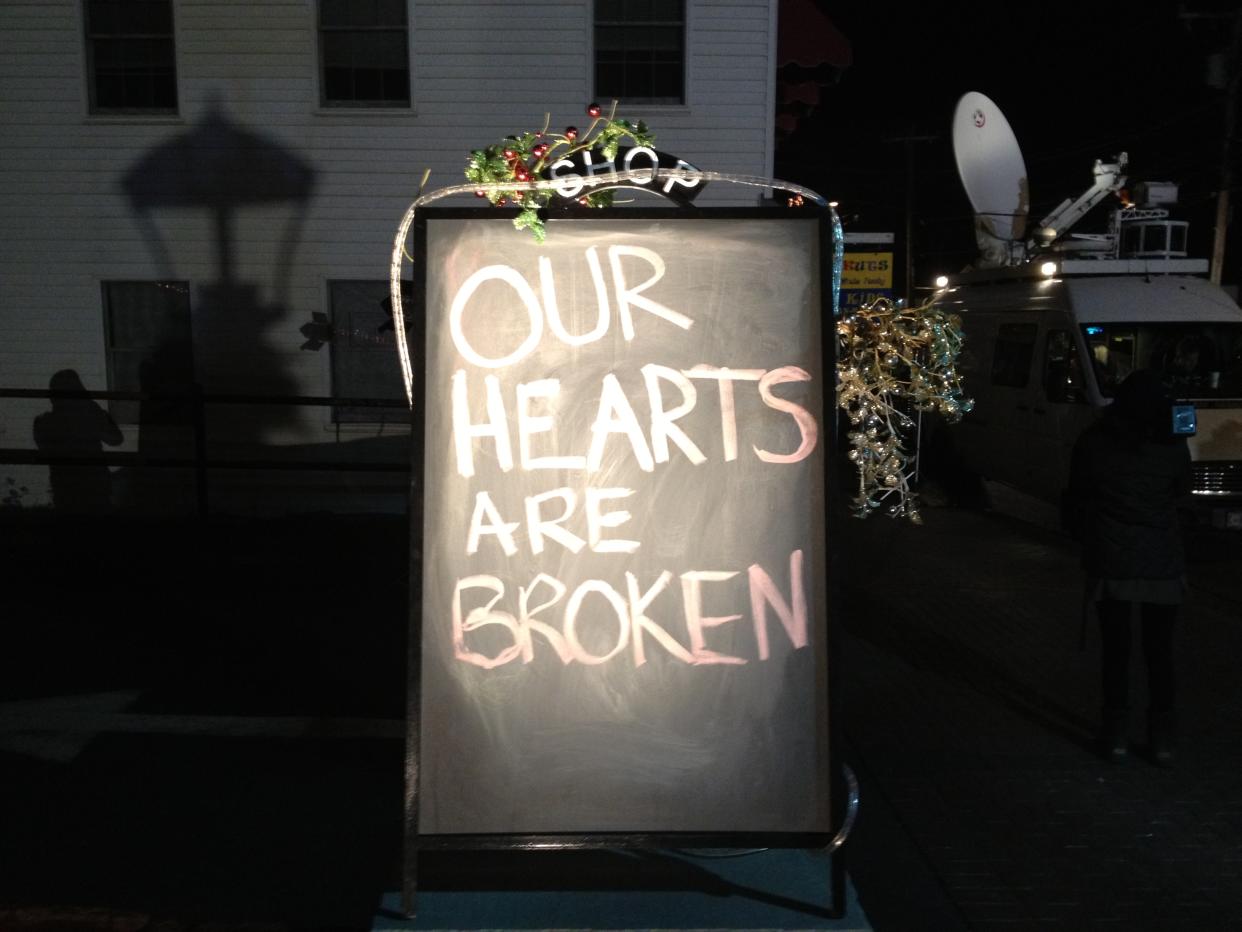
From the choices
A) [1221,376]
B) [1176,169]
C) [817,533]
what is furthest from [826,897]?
[1176,169]

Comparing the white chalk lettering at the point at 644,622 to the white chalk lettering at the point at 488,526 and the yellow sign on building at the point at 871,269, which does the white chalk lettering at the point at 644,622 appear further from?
the yellow sign on building at the point at 871,269

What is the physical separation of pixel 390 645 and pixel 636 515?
410 cm

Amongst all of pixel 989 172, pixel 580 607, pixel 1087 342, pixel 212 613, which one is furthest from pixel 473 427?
pixel 989 172

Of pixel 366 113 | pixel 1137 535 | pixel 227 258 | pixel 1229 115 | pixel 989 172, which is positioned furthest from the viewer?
pixel 1229 115

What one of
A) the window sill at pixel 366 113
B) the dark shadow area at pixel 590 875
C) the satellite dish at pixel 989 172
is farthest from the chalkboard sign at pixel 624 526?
the satellite dish at pixel 989 172

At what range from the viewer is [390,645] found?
22.9 feet

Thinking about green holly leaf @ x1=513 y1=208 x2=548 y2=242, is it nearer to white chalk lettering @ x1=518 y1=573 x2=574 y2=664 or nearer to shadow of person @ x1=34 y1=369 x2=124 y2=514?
white chalk lettering @ x1=518 y1=573 x2=574 y2=664

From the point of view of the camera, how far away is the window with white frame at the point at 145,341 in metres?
11.6

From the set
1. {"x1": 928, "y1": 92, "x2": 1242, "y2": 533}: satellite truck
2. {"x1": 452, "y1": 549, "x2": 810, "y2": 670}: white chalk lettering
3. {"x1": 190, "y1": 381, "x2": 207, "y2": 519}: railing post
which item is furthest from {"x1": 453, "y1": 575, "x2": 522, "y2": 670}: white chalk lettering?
{"x1": 928, "y1": 92, "x2": 1242, "y2": 533}: satellite truck

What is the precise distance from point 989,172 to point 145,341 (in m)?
9.87

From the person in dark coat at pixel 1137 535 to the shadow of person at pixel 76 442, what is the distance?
9.95m

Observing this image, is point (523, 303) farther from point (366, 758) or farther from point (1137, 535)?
point (1137, 535)

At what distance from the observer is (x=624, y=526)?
10.8 ft

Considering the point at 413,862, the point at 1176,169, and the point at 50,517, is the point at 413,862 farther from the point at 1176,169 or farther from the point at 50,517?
the point at 1176,169
